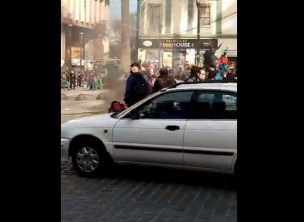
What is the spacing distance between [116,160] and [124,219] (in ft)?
6.61

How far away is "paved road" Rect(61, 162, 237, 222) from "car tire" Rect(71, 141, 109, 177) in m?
0.13

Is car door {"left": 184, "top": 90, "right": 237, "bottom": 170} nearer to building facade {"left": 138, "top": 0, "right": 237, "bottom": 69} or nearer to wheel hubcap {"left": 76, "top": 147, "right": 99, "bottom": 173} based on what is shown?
wheel hubcap {"left": 76, "top": 147, "right": 99, "bottom": 173}

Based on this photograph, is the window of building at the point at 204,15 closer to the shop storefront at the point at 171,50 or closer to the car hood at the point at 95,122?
the shop storefront at the point at 171,50

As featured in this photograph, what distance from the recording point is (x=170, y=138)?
6.95 m

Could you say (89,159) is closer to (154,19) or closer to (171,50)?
(171,50)

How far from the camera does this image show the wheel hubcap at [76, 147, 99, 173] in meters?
7.57

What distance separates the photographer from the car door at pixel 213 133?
6.60 metres

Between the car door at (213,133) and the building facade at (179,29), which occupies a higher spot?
the building facade at (179,29)

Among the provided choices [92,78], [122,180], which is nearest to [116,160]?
[122,180]

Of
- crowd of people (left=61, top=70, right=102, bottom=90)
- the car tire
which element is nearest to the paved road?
the car tire

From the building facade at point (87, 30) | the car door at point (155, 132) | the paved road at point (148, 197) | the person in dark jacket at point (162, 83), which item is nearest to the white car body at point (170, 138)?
the car door at point (155, 132)

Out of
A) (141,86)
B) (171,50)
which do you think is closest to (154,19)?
(171,50)

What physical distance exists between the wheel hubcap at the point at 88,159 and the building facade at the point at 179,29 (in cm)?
2033
